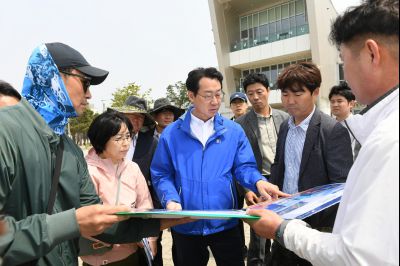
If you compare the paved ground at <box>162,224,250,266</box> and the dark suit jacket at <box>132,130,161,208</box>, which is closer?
the dark suit jacket at <box>132,130,161,208</box>

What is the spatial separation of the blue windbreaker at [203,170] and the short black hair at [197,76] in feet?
0.95

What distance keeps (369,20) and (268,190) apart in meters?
1.52

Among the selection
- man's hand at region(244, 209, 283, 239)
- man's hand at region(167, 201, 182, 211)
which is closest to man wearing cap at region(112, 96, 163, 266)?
man's hand at region(167, 201, 182, 211)

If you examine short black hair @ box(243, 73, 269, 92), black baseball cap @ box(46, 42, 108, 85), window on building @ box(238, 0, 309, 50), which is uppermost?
window on building @ box(238, 0, 309, 50)

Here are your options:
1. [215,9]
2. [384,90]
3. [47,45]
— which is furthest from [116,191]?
[215,9]

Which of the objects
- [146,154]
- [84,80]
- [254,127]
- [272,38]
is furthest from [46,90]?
[272,38]

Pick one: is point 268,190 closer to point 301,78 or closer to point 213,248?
point 213,248

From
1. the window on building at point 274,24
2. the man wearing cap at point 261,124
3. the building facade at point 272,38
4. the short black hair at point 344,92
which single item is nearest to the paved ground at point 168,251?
the man wearing cap at point 261,124

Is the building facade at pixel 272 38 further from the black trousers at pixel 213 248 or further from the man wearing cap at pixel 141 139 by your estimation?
the black trousers at pixel 213 248

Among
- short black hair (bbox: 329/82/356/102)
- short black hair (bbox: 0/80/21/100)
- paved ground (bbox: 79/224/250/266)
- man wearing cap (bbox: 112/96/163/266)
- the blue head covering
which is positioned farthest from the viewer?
short black hair (bbox: 329/82/356/102)

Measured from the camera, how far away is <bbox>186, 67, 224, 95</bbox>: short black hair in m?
3.04

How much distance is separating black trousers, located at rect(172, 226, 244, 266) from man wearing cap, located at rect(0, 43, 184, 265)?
97 cm

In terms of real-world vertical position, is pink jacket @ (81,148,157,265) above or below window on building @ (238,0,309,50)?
below

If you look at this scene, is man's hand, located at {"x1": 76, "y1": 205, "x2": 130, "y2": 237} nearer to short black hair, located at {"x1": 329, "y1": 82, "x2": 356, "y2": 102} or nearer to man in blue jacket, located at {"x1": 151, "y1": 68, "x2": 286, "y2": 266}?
man in blue jacket, located at {"x1": 151, "y1": 68, "x2": 286, "y2": 266}
